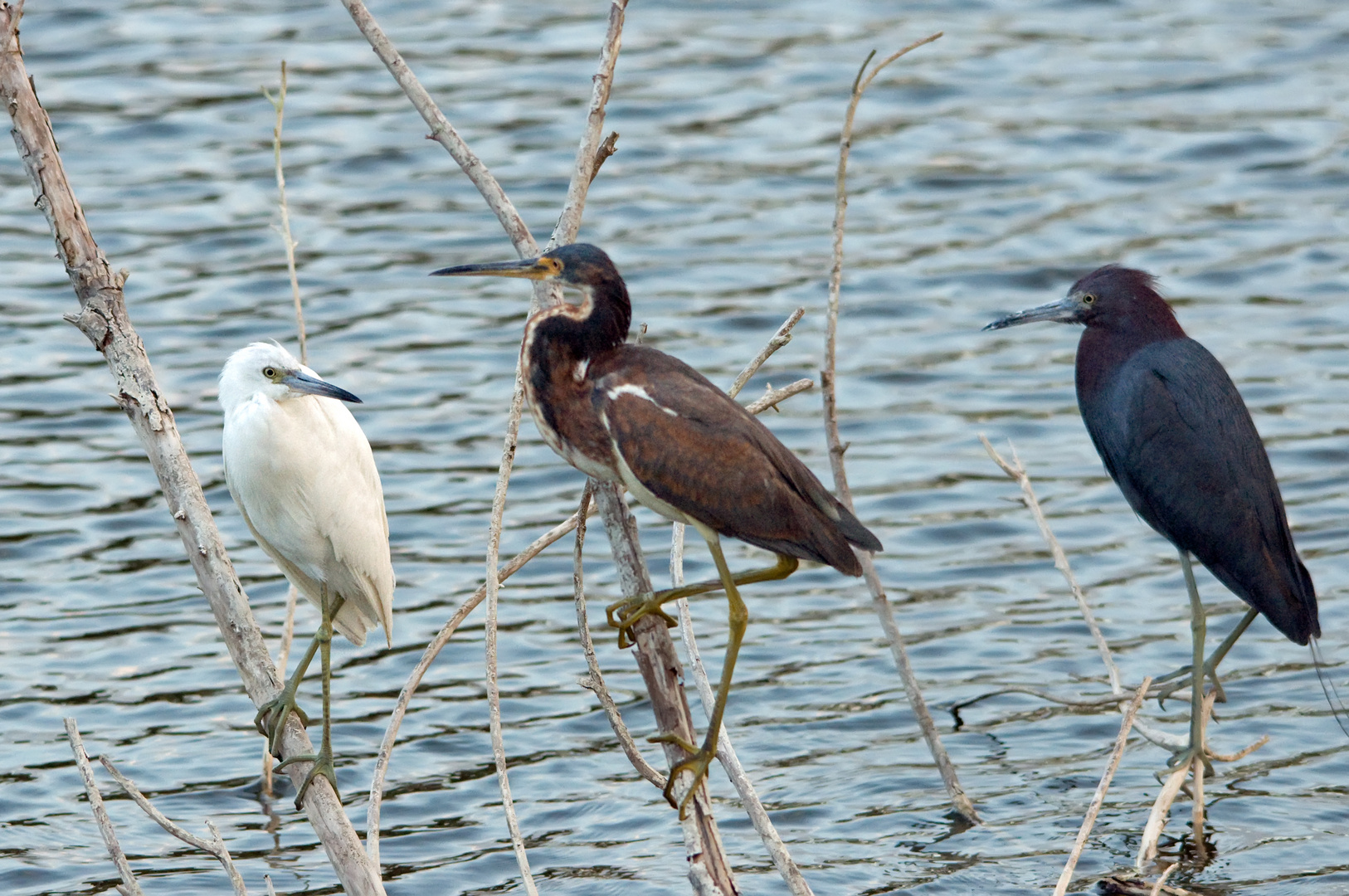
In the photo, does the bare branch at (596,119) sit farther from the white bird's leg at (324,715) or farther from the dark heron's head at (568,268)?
the white bird's leg at (324,715)

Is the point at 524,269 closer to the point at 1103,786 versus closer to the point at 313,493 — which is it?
the point at 313,493

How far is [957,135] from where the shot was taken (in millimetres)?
12945

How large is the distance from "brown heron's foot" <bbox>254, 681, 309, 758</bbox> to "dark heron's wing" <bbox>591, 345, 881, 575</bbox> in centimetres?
116

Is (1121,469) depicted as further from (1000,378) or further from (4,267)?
(4,267)

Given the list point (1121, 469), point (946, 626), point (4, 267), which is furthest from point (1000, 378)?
point (4, 267)

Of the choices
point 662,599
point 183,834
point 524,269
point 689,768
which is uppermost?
point 524,269

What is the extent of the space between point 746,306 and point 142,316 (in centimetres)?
350

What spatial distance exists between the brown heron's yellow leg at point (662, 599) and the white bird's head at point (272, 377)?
1.22 m

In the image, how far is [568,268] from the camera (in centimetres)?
429

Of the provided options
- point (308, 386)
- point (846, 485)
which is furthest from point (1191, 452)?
point (308, 386)

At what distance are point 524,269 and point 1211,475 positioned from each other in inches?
109

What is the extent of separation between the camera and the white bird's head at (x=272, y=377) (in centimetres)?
524

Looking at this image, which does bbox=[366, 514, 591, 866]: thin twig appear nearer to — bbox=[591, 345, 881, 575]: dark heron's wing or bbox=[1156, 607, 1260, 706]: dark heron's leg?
bbox=[591, 345, 881, 575]: dark heron's wing

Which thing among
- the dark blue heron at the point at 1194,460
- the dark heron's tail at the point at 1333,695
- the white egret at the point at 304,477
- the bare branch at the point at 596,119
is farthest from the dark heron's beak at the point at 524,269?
the dark heron's tail at the point at 1333,695
